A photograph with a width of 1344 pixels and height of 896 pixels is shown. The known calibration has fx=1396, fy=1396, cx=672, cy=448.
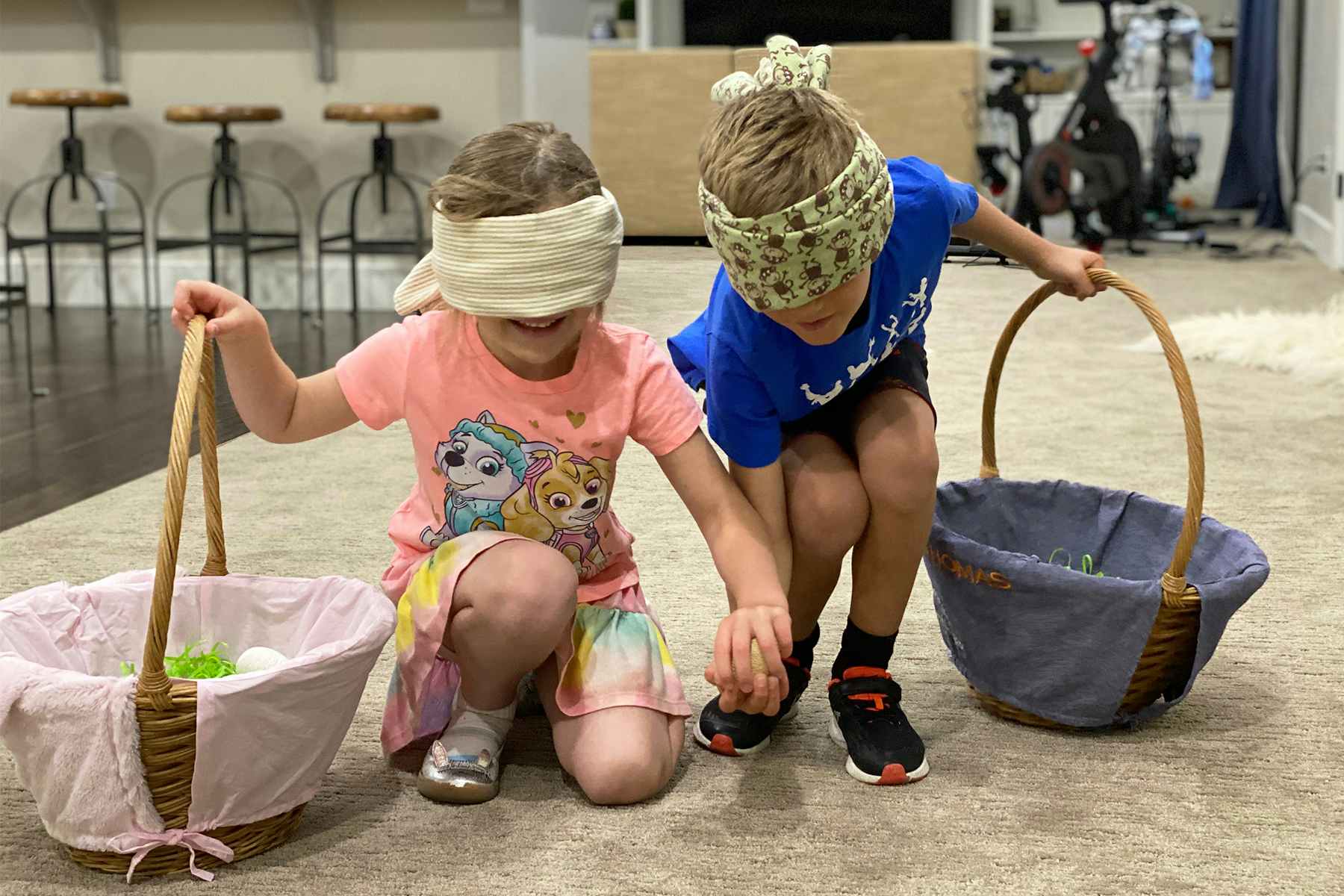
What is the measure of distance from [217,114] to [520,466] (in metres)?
3.02

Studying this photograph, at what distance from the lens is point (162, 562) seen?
0.92m

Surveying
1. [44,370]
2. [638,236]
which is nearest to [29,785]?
[638,236]

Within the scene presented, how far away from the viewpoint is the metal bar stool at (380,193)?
372 centimetres

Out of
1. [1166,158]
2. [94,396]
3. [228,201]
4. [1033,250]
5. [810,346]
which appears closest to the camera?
[810,346]

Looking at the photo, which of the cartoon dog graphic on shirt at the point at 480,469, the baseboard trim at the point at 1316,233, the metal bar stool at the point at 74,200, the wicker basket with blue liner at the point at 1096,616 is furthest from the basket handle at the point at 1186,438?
the baseboard trim at the point at 1316,233

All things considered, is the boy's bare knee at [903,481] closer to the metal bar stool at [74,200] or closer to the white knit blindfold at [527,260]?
the white knit blindfold at [527,260]

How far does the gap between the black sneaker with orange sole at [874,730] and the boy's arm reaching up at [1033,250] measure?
388 mm

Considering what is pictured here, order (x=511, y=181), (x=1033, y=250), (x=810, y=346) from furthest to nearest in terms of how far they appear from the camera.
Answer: (x=1033, y=250)
(x=810, y=346)
(x=511, y=181)

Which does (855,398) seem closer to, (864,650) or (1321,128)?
(864,650)

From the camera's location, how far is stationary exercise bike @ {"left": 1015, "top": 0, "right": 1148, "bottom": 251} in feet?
15.5

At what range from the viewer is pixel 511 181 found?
40.6 inches

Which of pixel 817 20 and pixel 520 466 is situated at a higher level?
pixel 817 20

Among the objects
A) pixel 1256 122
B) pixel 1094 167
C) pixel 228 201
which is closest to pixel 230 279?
pixel 228 201

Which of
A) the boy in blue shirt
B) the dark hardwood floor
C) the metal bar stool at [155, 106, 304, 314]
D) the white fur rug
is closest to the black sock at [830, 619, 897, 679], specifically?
the boy in blue shirt
